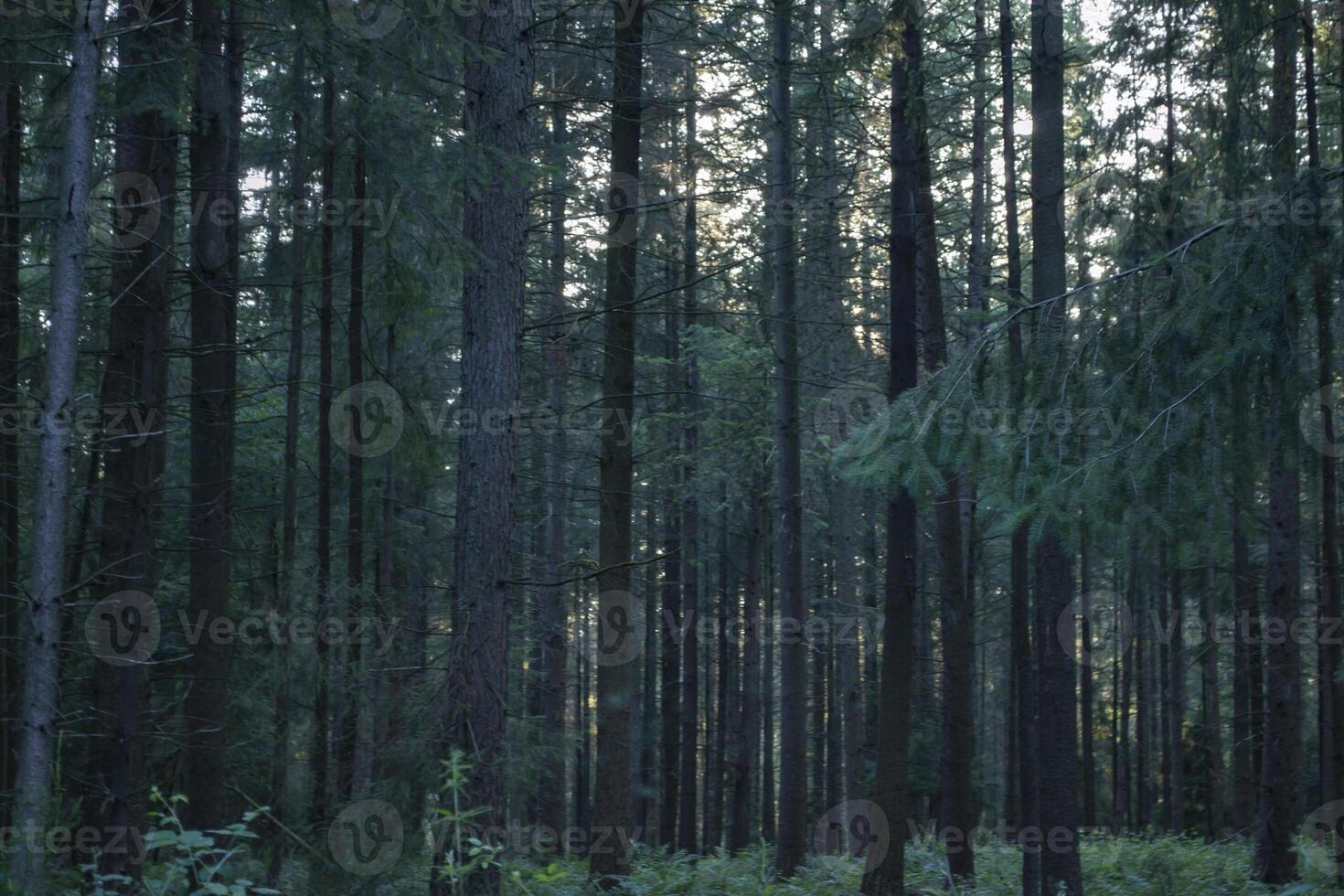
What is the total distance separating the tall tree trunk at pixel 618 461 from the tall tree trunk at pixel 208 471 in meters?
3.93

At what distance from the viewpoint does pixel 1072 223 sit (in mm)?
16719

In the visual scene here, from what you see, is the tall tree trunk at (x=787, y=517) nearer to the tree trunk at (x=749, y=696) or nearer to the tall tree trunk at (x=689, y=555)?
the tree trunk at (x=749, y=696)

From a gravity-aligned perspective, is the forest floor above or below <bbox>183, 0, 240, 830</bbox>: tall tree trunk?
below

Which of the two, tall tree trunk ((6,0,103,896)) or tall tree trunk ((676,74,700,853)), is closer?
tall tree trunk ((6,0,103,896))

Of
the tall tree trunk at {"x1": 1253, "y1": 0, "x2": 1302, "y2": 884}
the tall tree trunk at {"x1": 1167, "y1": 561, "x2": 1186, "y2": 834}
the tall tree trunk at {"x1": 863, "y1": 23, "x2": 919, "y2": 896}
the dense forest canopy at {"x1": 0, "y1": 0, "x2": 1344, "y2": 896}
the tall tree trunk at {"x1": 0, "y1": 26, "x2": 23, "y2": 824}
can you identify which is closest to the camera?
the dense forest canopy at {"x1": 0, "y1": 0, "x2": 1344, "y2": 896}

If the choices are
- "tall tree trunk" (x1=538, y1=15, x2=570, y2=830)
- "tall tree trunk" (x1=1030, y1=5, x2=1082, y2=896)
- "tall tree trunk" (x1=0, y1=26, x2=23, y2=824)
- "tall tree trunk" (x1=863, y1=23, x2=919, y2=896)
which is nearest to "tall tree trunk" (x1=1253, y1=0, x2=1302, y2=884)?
"tall tree trunk" (x1=1030, y1=5, x2=1082, y2=896)

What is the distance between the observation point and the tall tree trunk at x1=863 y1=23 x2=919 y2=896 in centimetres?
1122

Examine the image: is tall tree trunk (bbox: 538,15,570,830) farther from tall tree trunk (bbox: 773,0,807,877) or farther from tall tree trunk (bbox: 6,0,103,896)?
tall tree trunk (bbox: 6,0,103,896)

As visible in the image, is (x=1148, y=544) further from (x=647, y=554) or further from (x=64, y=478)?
(x=647, y=554)

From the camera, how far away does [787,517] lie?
561 inches

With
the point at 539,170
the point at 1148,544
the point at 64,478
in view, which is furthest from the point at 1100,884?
the point at 64,478

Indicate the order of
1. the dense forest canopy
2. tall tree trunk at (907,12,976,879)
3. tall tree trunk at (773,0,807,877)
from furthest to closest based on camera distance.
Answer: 1. tall tree trunk at (773,0,807,877)
2. tall tree trunk at (907,12,976,879)
3. the dense forest canopy

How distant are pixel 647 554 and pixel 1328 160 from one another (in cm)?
1736

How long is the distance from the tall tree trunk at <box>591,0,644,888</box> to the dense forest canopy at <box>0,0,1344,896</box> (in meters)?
0.06
